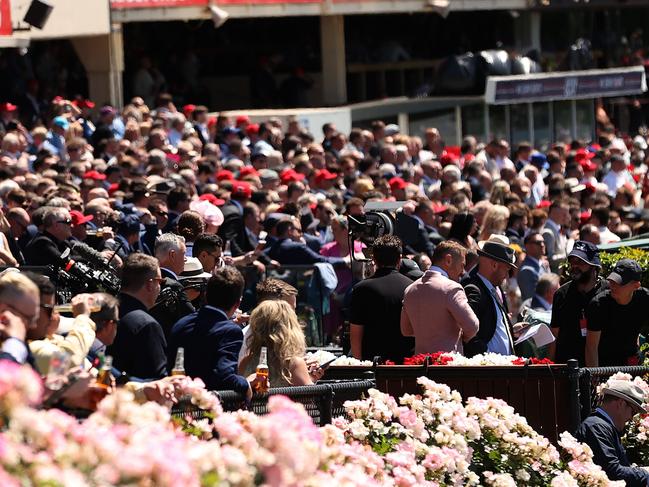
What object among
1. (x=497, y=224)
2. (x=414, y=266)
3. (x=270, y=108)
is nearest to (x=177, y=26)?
(x=270, y=108)

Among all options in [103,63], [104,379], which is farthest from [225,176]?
[103,63]

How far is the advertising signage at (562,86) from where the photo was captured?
27.5 m

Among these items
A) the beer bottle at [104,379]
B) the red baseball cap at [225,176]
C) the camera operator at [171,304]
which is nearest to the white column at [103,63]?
the red baseball cap at [225,176]

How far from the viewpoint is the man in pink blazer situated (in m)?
9.57

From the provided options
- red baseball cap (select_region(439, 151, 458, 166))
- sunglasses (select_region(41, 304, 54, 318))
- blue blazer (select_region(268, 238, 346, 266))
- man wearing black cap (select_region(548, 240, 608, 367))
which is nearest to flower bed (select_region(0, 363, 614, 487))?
sunglasses (select_region(41, 304, 54, 318))

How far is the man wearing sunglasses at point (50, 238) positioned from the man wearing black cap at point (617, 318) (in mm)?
3884

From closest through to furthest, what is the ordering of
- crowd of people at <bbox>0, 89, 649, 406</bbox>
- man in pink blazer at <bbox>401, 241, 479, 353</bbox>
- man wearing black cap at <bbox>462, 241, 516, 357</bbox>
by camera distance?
crowd of people at <bbox>0, 89, 649, 406</bbox>, man in pink blazer at <bbox>401, 241, 479, 353</bbox>, man wearing black cap at <bbox>462, 241, 516, 357</bbox>

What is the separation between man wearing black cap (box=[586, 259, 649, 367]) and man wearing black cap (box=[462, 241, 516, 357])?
0.56m

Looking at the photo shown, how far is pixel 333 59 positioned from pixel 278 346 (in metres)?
23.8

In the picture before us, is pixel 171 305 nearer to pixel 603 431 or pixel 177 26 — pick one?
pixel 603 431

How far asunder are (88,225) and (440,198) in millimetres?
5946

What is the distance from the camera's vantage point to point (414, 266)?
438 inches

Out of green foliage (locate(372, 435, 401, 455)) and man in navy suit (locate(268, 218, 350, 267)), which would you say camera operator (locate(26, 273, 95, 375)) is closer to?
green foliage (locate(372, 435, 401, 455))

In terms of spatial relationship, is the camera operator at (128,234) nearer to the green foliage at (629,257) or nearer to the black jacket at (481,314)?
the black jacket at (481,314)
